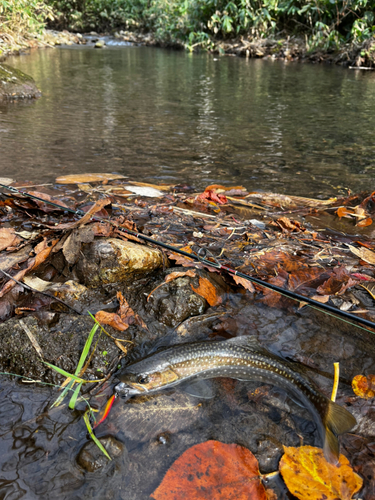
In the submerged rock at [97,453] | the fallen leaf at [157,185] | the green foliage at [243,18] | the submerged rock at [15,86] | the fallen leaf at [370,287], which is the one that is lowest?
the submerged rock at [97,453]

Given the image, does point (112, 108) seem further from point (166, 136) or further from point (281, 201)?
point (281, 201)

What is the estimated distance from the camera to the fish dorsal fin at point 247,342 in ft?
7.32

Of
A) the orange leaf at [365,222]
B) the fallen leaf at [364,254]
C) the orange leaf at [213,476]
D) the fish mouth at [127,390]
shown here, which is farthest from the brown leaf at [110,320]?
the orange leaf at [365,222]

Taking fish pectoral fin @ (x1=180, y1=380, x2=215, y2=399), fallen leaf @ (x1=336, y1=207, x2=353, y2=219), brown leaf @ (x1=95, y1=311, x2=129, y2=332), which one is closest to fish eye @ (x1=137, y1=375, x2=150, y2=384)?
fish pectoral fin @ (x1=180, y1=380, x2=215, y2=399)

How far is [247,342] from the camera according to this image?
7.44 feet

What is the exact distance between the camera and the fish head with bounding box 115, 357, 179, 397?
1973 mm

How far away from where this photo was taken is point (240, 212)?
4262 mm

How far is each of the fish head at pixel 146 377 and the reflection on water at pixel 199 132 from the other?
367cm

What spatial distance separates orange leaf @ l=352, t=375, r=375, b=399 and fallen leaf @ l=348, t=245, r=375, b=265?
1334 mm

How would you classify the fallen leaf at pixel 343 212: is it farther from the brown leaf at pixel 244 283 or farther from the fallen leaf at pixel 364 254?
the brown leaf at pixel 244 283

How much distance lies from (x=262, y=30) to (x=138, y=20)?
63.5 ft

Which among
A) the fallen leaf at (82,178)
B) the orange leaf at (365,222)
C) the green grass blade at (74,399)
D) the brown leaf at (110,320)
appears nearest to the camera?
the green grass blade at (74,399)

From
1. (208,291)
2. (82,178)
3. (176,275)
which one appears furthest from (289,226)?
(82,178)

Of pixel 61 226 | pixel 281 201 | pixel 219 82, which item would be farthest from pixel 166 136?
pixel 219 82
